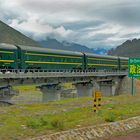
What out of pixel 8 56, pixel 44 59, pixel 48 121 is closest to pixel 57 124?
pixel 48 121

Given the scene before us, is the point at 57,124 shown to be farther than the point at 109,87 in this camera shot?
No

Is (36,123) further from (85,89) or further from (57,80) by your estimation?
(85,89)

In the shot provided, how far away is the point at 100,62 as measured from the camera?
301ft

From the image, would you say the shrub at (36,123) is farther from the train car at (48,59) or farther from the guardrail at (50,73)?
the train car at (48,59)

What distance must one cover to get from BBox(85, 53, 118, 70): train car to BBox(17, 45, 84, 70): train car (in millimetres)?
3524

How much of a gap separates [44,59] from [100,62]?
88.5 feet

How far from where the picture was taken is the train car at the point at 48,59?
62828 millimetres

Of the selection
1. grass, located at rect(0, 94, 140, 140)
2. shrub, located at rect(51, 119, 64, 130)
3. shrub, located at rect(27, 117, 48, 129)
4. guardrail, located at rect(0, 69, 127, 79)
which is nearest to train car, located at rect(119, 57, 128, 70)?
guardrail, located at rect(0, 69, 127, 79)

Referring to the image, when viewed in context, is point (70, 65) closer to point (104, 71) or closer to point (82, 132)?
point (104, 71)

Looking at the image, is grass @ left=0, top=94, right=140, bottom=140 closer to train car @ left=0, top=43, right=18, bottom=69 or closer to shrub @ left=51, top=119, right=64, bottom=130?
shrub @ left=51, top=119, right=64, bottom=130

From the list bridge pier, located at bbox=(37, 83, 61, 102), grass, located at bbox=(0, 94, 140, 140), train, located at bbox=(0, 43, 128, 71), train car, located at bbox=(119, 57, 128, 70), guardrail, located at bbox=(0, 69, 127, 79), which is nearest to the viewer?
grass, located at bbox=(0, 94, 140, 140)

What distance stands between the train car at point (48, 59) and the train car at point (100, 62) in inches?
139

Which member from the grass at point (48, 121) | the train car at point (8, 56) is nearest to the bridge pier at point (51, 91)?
the train car at point (8, 56)

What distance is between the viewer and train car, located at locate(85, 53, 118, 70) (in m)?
86.3
